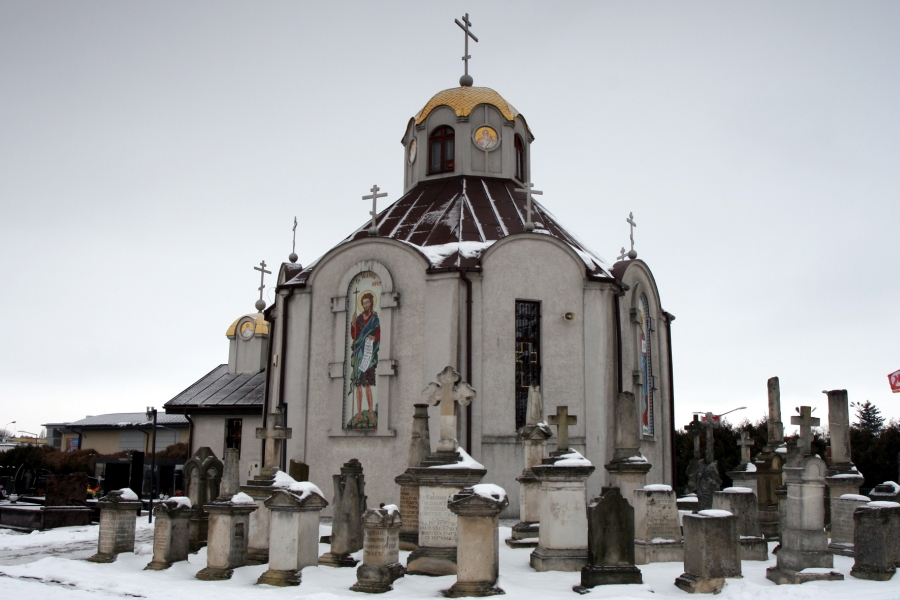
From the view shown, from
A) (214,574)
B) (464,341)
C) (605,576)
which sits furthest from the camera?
(464,341)

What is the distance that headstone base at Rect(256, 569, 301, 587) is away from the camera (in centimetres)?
1091

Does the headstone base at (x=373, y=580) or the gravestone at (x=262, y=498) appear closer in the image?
the headstone base at (x=373, y=580)

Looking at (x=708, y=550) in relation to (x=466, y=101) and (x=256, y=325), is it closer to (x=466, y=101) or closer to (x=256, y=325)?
(x=466, y=101)

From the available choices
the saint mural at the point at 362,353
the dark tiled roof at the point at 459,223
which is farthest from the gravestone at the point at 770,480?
the saint mural at the point at 362,353

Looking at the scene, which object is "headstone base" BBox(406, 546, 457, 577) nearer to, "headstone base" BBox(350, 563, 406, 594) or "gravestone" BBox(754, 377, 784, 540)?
"headstone base" BBox(350, 563, 406, 594)

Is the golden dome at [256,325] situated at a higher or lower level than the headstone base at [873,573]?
higher

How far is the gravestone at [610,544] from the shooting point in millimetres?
10234

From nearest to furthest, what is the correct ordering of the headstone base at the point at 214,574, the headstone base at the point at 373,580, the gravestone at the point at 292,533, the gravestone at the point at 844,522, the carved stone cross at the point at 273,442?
the headstone base at the point at 373,580
the gravestone at the point at 292,533
the headstone base at the point at 214,574
the gravestone at the point at 844,522
the carved stone cross at the point at 273,442

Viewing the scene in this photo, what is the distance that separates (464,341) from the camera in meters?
18.7

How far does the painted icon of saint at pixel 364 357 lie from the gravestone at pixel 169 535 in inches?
274

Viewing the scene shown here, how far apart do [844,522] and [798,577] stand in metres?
3.38

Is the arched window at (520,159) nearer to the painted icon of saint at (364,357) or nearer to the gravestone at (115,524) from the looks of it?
the painted icon of saint at (364,357)

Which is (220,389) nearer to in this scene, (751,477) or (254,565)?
(254,565)

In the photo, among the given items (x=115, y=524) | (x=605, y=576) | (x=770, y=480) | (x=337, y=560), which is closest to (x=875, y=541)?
(x=605, y=576)
